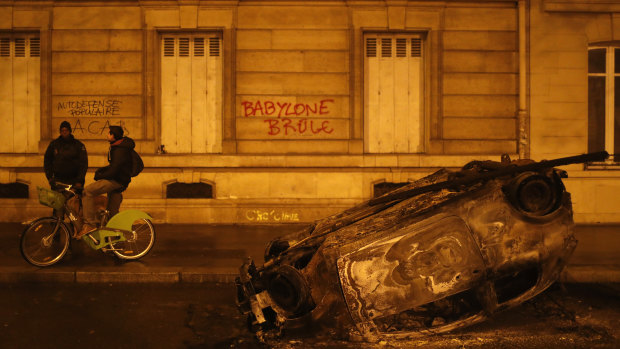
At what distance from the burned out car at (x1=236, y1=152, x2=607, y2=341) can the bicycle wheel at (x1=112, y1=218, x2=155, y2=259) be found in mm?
2888

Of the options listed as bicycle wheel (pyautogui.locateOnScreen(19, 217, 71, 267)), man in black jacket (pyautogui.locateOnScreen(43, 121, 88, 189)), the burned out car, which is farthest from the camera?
man in black jacket (pyautogui.locateOnScreen(43, 121, 88, 189))

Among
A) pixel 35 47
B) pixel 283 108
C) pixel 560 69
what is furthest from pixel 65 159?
pixel 560 69

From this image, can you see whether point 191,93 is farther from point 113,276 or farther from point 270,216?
point 113,276

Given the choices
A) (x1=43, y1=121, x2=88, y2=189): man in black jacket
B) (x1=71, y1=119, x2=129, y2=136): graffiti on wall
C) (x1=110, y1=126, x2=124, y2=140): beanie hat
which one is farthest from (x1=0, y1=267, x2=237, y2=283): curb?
(x1=71, y1=119, x2=129, y2=136): graffiti on wall

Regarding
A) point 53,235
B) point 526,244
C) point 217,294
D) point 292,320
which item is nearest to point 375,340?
point 292,320

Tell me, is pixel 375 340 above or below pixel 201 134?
below

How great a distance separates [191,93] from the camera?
10.4 m

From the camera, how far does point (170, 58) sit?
10414 mm

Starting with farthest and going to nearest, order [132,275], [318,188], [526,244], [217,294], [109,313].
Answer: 1. [318,188]
2. [132,275]
3. [217,294]
4. [109,313]
5. [526,244]

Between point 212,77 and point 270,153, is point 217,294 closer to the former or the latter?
point 270,153

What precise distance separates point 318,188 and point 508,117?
377cm

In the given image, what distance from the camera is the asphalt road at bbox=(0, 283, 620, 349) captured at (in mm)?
4121

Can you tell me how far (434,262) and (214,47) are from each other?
7639 millimetres

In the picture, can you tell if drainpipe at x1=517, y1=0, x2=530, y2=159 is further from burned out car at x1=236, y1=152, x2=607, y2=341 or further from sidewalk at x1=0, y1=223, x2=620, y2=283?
burned out car at x1=236, y1=152, x2=607, y2=341
